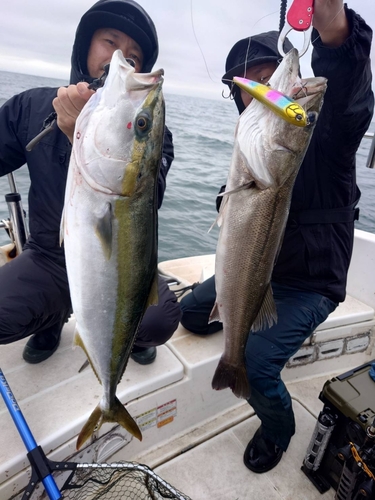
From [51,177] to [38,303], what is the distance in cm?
88

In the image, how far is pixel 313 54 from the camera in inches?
83.5

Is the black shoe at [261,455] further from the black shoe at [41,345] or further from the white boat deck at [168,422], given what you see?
the black shoe at [41,345]

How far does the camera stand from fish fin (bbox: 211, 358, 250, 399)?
2.37 meters

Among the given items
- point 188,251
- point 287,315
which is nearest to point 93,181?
point 287,315

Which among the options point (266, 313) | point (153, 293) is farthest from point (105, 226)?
point (266, 313)

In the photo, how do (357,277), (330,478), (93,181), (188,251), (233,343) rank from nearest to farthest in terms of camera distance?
1. (93,181)
2. (233,343)
3. (330,478)
4. (357,277)
5. (188,251)

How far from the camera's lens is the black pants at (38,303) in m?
2.49

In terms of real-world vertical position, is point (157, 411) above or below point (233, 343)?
below

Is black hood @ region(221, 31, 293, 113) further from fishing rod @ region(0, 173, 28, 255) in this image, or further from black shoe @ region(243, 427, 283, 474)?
black shoe @ region(243, 427, 283, 474)

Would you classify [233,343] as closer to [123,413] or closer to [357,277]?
[123,413]

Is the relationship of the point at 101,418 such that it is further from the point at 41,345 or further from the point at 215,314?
the point at 41,345

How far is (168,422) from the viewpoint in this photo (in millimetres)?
2900

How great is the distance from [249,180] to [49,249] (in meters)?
1.61

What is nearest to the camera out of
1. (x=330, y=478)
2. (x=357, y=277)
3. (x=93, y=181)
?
(x=93, y=181)
